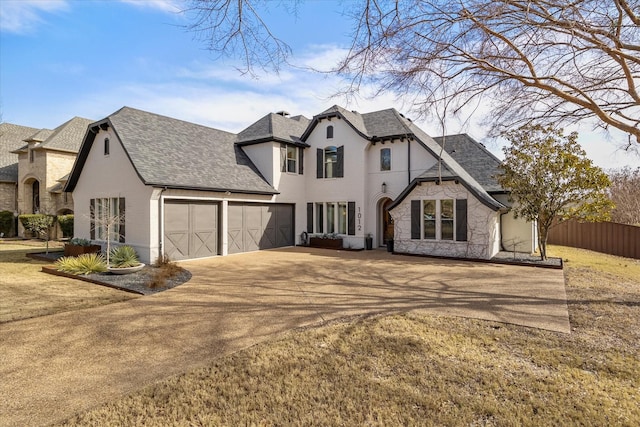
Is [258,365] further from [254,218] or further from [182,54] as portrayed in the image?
[254,218]

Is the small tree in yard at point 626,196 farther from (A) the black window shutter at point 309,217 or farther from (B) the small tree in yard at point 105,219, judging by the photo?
(B) the small tree in yard at point 105,219

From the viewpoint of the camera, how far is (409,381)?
4043 millimetres

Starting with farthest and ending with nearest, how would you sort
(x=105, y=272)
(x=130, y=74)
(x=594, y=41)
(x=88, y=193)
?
(x=88, y=193), (x=105, y=272), (x=130, y=74), (x=594, y=41)

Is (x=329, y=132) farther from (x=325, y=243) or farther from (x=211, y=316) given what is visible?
(x=211, y=316)

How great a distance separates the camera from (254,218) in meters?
16.9

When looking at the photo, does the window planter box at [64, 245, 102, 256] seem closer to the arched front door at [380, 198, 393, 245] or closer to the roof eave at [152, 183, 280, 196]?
the roof eave at [152, 183, 280, 196]

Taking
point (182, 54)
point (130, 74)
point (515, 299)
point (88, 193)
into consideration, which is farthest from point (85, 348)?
point (88, 193)

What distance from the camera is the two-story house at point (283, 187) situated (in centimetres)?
1341

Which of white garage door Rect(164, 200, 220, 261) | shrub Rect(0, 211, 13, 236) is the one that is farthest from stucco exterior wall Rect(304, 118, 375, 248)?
shrub Rect(0, 211, 13, 236)

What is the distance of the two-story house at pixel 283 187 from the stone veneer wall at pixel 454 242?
45 mm

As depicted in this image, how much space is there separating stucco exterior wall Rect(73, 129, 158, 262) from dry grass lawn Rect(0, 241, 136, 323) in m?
3.03

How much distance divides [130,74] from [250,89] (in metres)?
3.36

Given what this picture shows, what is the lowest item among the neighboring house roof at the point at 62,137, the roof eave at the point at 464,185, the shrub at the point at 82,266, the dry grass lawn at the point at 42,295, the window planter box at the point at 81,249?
the dry grass lawn at the point at 42,295

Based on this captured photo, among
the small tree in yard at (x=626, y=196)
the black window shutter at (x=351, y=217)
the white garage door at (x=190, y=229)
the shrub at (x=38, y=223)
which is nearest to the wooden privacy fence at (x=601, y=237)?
the small tree in yard at (x=626, y=196)
